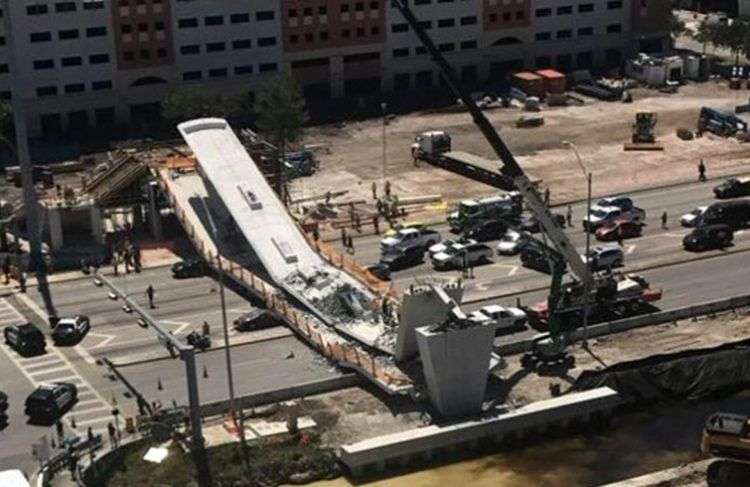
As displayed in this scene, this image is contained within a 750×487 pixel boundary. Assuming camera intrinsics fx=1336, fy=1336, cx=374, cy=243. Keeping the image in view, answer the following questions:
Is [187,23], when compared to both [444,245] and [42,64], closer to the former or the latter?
[42,64]

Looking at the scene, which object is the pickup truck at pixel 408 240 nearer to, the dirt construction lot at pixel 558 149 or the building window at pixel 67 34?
the dirt construction lot at pixel 558 149

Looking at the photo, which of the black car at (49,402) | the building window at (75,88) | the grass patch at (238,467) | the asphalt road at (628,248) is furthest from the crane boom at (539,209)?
the building window at (75,88)

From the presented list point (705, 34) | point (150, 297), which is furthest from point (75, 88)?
point (705, 34)

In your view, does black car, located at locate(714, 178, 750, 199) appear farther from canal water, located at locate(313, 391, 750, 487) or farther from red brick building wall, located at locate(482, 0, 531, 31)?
red brick building wall, located at locate(482, 0, 531, 31)

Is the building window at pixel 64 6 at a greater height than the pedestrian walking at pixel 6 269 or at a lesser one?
greater

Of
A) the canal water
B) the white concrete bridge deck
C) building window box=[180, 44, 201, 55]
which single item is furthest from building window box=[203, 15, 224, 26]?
the canal water
